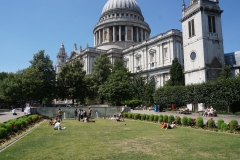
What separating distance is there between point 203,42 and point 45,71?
36.3 metres

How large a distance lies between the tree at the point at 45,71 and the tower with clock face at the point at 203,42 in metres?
31.8

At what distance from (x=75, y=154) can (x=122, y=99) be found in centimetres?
3622

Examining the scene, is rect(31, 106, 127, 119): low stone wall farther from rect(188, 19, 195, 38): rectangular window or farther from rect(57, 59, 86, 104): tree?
rect(188, 19, 195, 38): rectangular window

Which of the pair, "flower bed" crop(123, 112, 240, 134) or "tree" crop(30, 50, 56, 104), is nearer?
"flower bed" crop(123, 112, 240, 134)

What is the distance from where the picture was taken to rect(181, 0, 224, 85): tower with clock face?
37938mm

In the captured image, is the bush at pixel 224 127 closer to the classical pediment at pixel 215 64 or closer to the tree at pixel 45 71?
the classical pediment at pixel 215 64

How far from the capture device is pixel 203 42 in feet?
124

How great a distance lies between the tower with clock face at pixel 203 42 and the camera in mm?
37938

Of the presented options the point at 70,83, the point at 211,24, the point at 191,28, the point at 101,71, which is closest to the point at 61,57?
the point at 101,71

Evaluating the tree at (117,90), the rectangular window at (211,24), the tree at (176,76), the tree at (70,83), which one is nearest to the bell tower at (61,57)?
the tree at (70,83)

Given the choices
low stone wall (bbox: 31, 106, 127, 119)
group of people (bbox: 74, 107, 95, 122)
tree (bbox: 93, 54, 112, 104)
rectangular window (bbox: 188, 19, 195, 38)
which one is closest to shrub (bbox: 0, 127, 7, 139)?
group of people (bbox: 74, 107, 95, 122)

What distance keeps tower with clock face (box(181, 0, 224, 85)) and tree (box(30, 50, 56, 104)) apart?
104 feet

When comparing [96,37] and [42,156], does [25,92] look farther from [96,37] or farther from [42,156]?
[96,37]

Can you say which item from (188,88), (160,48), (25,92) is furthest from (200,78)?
(25,92)
